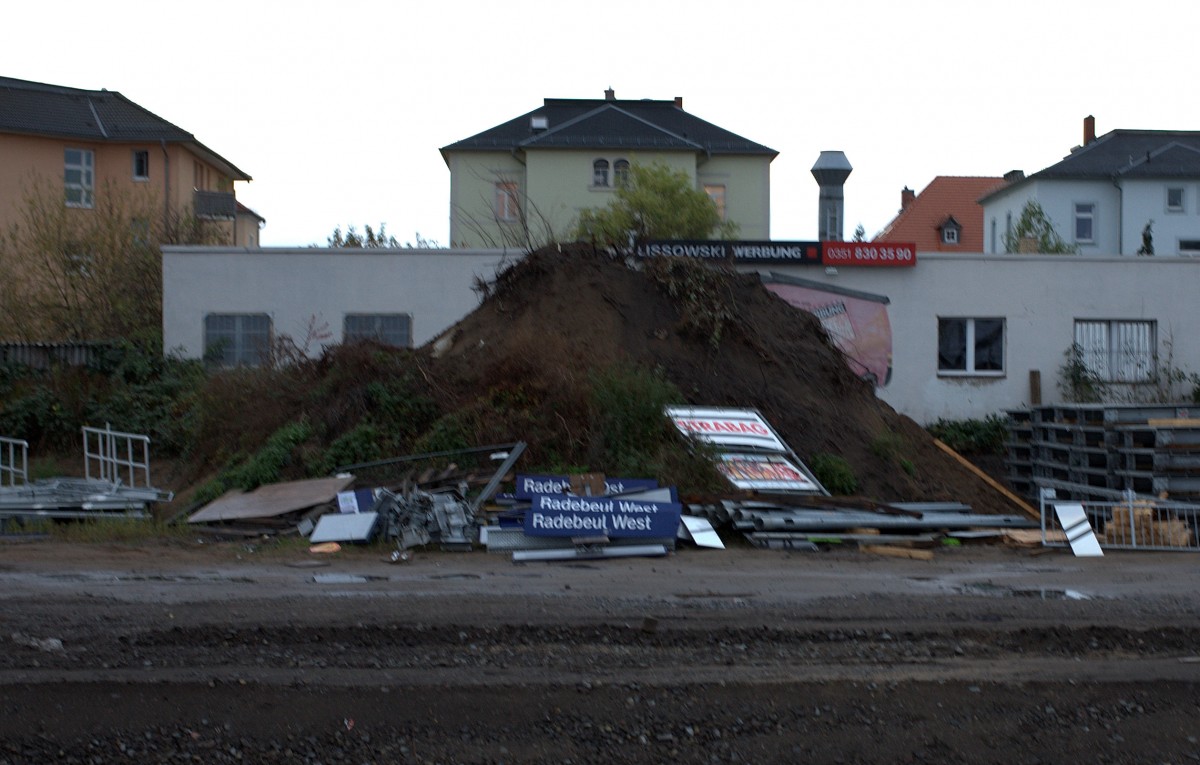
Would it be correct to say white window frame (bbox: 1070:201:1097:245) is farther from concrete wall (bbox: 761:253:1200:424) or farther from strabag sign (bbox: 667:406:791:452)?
strabag sign (bbox: 667:406:791:452)

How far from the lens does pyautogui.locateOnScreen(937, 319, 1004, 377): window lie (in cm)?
2584

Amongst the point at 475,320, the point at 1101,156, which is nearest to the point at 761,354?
the point at 475,320

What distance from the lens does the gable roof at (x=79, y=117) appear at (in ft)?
163

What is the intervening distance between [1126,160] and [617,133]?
2598cm

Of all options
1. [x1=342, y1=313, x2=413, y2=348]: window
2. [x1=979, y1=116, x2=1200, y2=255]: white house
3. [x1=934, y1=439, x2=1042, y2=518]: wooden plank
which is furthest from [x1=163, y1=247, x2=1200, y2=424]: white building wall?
[x1=979, y1=116, x2=1200, y2=255]: white house

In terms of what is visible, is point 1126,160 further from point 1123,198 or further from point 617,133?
point 617,133

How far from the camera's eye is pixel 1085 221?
192 ft

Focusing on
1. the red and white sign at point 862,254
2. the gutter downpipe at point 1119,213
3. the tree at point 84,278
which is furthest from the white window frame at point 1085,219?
the tree at point 84,278

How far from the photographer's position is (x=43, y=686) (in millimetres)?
6691

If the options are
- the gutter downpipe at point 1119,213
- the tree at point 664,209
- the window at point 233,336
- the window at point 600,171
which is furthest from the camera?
the gutter downpipe at point 1119,213

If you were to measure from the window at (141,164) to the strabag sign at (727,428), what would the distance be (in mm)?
40976

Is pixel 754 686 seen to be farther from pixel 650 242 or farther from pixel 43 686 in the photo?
pixel 650 242

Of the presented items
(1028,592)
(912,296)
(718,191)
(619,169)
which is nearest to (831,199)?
(912,296)

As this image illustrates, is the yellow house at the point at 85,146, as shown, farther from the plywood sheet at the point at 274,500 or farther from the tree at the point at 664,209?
the plywood sheet at the point at 274,500
